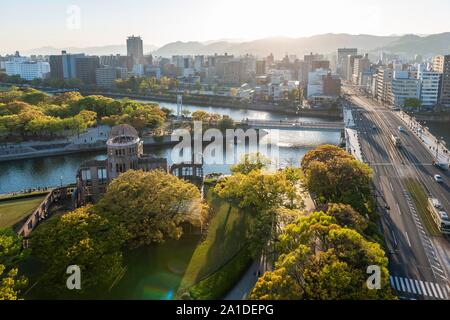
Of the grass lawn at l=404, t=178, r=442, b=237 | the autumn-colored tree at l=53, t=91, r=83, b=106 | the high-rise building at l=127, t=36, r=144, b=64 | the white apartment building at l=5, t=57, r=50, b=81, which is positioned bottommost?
the grass lawn at l=404, t=178, r=442, b=237

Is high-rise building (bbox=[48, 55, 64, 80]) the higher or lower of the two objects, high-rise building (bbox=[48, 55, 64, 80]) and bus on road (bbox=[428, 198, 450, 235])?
the higher

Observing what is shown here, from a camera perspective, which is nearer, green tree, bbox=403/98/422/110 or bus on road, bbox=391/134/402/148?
bus on road, bbox=391/134/402/148

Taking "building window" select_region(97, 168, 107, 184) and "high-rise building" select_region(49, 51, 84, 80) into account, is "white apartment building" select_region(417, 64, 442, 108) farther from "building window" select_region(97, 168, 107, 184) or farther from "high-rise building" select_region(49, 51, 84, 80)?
"high-rise building" select_region(49, 51, 84, 80)

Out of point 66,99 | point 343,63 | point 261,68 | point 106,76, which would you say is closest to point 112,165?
point 66,99

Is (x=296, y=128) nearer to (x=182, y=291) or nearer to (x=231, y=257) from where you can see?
(x=231, y=257)

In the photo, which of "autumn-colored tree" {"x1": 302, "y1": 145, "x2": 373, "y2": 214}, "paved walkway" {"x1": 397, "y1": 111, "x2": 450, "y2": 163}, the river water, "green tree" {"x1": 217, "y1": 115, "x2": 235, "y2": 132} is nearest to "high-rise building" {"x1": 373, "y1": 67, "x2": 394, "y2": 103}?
"paved walkway" {"x1": 397, "y1": 111, "x2": 450, "y2": 163}
